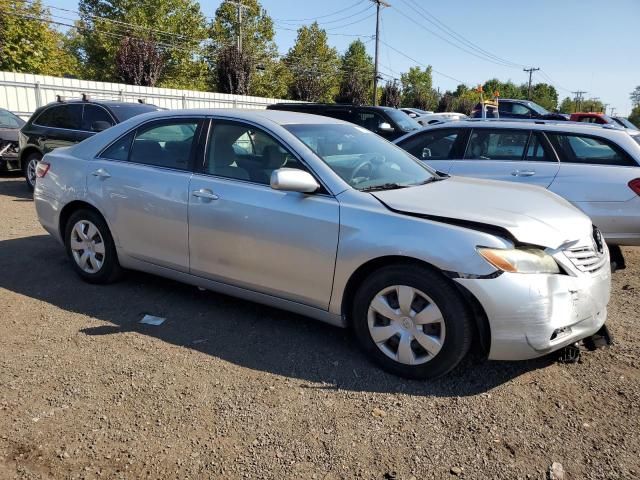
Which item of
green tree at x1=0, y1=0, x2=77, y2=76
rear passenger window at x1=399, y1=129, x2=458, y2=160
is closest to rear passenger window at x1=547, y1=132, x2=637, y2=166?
rear passenger window at x1=399, y1=129, x2=458, y2=160

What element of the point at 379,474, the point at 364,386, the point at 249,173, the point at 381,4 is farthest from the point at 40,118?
the point at 381,4

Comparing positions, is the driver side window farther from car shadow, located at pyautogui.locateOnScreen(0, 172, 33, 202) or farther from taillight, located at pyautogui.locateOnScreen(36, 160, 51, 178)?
car shadow, located at pyautogui.locateOnScreen(0, 172, 33, 202)

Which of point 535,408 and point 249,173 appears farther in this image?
point 249,173

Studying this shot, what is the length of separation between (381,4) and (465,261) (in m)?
44.3

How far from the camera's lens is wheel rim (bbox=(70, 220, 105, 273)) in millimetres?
4770

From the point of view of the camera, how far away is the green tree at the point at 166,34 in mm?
45750

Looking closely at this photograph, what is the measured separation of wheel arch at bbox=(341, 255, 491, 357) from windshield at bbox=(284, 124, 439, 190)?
58cm

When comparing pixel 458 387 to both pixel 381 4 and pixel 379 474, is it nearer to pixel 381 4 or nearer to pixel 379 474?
pixel 379 474

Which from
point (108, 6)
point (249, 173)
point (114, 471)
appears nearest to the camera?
point (114, 471)

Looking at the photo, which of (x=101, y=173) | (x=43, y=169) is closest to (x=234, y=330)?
(x=101, y=173)

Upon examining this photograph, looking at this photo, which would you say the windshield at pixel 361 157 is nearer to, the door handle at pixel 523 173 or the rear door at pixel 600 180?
the door handle at pixel 523 173

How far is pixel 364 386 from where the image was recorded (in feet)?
10.7

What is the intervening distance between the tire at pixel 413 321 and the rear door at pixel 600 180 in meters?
3.11

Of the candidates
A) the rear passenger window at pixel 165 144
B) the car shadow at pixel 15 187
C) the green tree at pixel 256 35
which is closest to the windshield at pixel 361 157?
the rear passenger window at pixel 165 144
